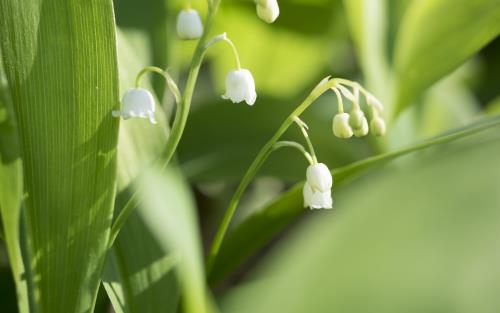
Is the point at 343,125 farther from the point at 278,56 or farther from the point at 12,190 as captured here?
the point at 278,56

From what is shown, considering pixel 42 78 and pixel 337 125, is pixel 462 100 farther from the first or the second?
pixel 42 78

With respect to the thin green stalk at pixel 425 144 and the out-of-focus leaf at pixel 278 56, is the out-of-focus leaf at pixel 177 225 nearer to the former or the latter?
the thin green stalk at pixel 425 144

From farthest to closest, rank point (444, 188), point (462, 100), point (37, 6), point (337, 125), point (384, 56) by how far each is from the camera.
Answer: point (462, 100), point (384, 56), point (337, 125), point (37, 6), point (444, 188)

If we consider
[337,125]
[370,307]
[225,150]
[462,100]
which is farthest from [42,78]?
[462,100]

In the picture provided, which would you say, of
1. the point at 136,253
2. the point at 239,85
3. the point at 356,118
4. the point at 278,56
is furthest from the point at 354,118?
the point at 278,56

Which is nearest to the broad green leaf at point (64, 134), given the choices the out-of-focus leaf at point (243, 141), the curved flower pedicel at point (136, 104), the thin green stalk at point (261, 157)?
the curved flower pedicel at point (136, 104)

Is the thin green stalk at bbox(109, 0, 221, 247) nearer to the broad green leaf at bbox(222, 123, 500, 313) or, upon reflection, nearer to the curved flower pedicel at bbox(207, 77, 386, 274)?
the curved flower pedicel at bbox(207, 77, 386, 274)
